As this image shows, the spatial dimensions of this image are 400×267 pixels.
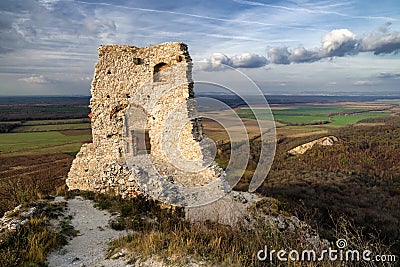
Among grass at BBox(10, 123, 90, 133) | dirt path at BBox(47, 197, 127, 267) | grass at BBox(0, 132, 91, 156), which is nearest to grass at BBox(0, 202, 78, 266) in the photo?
dirt path at BBox(47, 197, 127, 267)

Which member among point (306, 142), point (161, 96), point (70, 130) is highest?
point (161, 96)

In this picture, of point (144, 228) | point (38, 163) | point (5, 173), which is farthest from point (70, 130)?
point (144, 228)

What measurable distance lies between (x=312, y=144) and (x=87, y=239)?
48922 mm

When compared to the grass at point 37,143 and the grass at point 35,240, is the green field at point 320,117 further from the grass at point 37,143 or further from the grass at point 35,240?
the grass at point 35,240

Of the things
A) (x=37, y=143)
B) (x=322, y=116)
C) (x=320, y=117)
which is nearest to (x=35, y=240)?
(x=37, y=143)

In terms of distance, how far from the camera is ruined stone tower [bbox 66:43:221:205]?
896 cm

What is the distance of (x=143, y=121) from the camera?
1003cm

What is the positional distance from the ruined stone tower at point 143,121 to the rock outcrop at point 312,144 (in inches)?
1676

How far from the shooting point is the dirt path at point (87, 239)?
4.92 metres

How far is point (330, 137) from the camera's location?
51344mm

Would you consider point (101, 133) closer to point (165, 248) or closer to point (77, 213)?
point (77, 213)

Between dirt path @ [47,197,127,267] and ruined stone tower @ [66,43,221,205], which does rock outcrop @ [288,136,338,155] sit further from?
dirt path @ [47,197,127,267]

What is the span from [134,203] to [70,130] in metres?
43.8

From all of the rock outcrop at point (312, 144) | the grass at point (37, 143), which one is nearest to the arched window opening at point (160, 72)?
the grass at point (37, 143)
